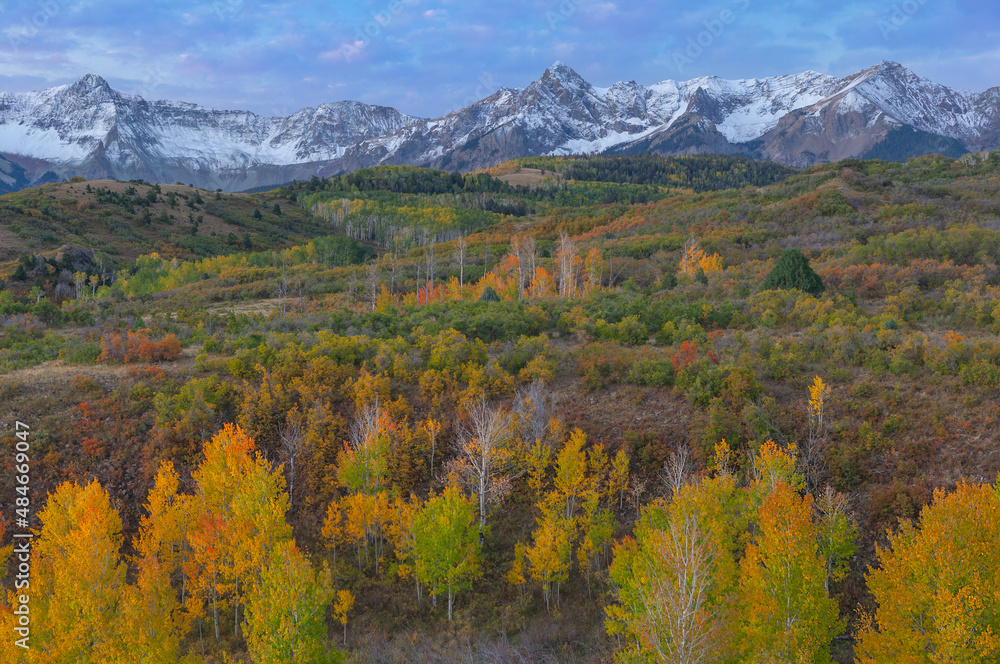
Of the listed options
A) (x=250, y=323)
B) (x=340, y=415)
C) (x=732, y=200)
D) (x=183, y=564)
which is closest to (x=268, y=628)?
(x=183, y=564)

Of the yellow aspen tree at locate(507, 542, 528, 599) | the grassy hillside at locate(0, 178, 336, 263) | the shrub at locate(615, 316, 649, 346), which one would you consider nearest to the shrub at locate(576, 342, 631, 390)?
the shrub at locate(615, 316, 649, 346)

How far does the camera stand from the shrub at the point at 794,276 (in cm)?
4244

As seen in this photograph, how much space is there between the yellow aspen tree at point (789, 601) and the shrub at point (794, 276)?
104 ft

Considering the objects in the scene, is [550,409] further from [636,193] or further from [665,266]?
[636,193]

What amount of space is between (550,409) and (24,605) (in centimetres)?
2194

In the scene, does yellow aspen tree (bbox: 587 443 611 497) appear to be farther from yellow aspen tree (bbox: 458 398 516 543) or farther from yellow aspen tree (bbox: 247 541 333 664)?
yellow aspen tree (bbox: 247 541 333 664)

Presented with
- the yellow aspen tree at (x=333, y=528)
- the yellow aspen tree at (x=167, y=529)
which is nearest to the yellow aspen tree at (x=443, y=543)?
the yellow aspen tree at (x=333, y=528)

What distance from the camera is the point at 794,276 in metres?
43.1

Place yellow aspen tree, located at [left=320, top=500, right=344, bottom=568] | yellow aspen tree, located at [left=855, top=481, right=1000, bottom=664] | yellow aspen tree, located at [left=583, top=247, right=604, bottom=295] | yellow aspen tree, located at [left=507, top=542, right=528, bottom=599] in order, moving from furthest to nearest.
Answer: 1. yellow aspen tree, located at [left=583, top=247, right=604, bottom=295]
2. yellow aspen tree, located at [left=320, top=500, right=344, bottom=568]
3. yellow aspen tree, located at [left=507, top=542, right=528, bottom=599]
4. yellow aspen tree, located at [left=855, top=481, right=1000, bottom=664]

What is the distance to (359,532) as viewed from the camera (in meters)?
23.5

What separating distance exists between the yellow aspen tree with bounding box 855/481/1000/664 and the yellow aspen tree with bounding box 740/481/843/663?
1141mm

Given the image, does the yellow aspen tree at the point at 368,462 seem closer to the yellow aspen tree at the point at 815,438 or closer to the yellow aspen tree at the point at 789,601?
the yellow aspen tree at the point at 789,601

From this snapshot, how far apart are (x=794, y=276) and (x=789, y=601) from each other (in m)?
33.9

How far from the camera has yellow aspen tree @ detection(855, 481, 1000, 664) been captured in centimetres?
1314
